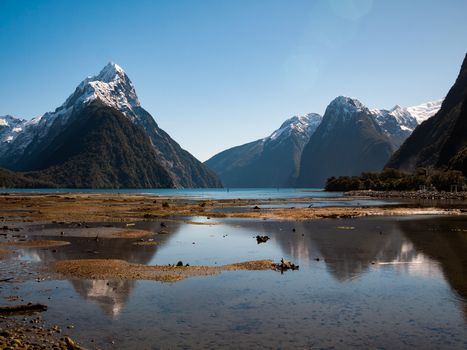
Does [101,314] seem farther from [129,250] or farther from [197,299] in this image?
[129,250]

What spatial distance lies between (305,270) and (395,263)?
8.47 metres

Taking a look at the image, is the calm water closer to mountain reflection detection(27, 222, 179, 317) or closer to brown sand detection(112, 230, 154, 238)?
mountain reflection detection(27, 222, 179, 317)

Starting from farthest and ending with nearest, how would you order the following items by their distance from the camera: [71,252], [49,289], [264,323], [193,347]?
1. [71,252]
2. [49,289]
3. [264,323]
4. [193,347]

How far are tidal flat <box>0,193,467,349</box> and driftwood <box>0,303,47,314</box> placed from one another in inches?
13.3

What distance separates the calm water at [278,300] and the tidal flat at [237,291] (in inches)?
2.9

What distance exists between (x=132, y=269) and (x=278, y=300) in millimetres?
13601

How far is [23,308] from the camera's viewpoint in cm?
2162

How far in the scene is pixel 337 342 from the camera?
58.1ft

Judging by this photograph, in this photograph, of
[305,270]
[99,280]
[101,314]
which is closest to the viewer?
[101,314]

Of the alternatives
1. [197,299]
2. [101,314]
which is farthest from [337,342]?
[101,314]

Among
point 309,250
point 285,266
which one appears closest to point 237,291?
point 285,266

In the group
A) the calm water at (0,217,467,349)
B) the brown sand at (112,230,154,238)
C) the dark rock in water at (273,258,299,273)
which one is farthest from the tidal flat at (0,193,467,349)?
the brown sand at (112,230,154,238)

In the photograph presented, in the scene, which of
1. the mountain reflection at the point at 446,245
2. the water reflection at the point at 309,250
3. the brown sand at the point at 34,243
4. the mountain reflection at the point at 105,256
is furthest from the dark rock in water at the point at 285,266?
the brown sand at the point at 34,243

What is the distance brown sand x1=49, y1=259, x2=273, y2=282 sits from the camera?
30311 mm
